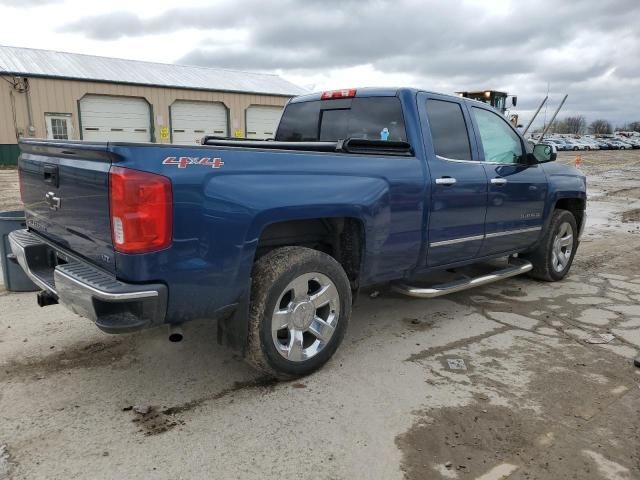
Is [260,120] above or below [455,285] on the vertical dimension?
above

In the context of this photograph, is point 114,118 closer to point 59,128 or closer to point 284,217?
point 59,128

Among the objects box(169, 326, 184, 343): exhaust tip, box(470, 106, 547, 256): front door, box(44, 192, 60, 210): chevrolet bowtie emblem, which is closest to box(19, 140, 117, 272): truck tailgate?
box(44, 192, 60, 210): chevrolet bowtie emblem

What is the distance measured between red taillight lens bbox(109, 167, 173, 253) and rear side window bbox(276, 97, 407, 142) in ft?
6.92

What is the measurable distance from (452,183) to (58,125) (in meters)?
24.5

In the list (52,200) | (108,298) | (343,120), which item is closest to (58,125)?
(343,120)

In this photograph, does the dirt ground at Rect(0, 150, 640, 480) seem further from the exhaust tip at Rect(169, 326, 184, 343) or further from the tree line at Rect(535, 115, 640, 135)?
the tree line at Rect(535, 115, 640, 135)

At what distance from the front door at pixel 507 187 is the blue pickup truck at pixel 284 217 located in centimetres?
2

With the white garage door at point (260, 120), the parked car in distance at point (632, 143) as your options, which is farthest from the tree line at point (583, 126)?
the white garage door at point (260, 120)

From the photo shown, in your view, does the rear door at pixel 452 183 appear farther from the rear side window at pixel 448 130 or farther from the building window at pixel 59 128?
the building window at pixel 59 128

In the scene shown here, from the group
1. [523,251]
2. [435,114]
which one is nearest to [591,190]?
[523,251]

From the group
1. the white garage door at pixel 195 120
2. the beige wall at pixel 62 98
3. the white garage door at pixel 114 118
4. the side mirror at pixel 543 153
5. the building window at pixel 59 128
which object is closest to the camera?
the side mirror at pixel 543 153

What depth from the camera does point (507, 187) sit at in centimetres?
495

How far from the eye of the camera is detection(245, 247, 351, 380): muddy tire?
3.22 meters

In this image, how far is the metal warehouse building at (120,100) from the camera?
76.8 ft
